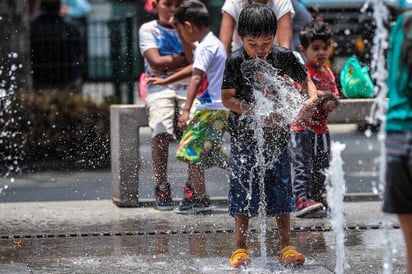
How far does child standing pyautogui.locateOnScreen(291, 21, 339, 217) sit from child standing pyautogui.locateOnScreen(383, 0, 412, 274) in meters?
3.09

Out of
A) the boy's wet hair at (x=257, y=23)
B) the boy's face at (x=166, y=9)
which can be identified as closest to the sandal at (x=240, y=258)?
the boy's wet hair at (x=257, y=23)

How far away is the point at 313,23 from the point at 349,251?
6.71 ft

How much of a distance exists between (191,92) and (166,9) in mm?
989

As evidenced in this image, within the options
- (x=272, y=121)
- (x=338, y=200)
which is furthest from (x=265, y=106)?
(x=338, y=200)

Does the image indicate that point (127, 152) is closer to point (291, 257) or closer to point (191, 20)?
point (191, 20)

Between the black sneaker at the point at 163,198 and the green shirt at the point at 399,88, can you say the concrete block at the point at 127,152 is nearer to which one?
the black sneaker at the point at 163,198

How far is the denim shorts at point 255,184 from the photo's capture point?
19.5ft

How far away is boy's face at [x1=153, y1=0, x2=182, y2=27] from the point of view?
8305 mm

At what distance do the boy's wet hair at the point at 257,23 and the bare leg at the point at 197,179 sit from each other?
6.49ft

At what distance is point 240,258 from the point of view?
5879 mm

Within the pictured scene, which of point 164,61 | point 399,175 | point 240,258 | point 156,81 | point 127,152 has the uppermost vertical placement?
point 164,61

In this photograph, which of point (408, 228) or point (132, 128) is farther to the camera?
point (132, 128)

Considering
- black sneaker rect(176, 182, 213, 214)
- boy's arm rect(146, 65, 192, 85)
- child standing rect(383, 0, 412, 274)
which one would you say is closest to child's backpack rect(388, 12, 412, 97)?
child standing rect(383, 0, 412, 274)

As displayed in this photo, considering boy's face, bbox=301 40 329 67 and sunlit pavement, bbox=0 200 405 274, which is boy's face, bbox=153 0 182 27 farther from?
sunlit pavement, bbox=0 200 405 274
